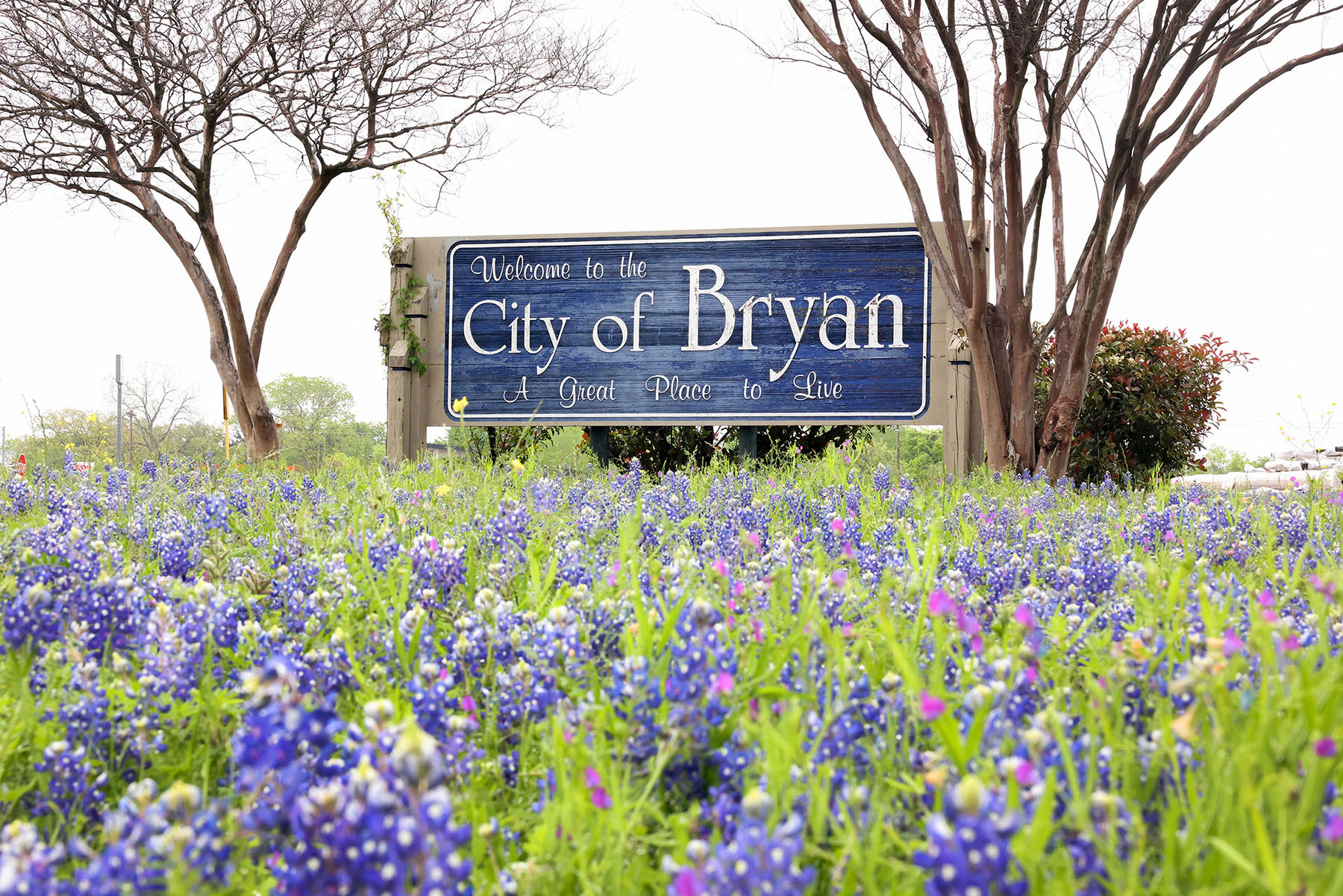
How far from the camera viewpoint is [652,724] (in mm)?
1446

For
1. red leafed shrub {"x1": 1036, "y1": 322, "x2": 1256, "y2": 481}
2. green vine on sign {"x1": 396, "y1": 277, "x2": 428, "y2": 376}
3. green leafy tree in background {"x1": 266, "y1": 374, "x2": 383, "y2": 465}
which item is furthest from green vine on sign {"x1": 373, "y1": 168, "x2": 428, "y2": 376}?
green leafy tree in background {"x1": 266, "y1": 374, "x2": 383, "y2": 465}

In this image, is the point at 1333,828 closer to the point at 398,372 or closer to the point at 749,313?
the point at 749,313

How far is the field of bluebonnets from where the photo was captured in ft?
3.30

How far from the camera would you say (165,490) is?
473 centimetres

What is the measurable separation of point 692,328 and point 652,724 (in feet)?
27.9

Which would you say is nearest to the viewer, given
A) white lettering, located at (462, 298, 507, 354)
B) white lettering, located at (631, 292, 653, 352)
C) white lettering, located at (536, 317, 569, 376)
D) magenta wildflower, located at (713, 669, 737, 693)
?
magenta wildflower, located at (713, 669, 737, 693)

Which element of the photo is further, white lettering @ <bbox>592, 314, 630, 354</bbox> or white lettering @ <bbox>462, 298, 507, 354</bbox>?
white lettering @ <bbox>462, 298, 507, 354</bbox>

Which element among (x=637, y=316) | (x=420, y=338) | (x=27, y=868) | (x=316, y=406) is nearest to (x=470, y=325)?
(x=420, y=338)

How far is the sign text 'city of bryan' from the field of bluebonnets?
6673mm

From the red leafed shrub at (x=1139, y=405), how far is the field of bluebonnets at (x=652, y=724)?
8.16 metres

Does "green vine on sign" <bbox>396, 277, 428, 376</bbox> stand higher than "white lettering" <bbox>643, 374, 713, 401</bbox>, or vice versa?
"green vine on sign" <bbox>396, 277, 428, 376</bbox>

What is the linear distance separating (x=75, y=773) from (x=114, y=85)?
12788 mm

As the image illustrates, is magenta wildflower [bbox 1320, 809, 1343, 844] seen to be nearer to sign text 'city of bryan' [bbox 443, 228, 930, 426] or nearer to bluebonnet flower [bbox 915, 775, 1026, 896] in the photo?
→ bluebonnet flower [bbox 915, 775, 1026, 896]

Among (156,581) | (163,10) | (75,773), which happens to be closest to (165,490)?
(156,581)
